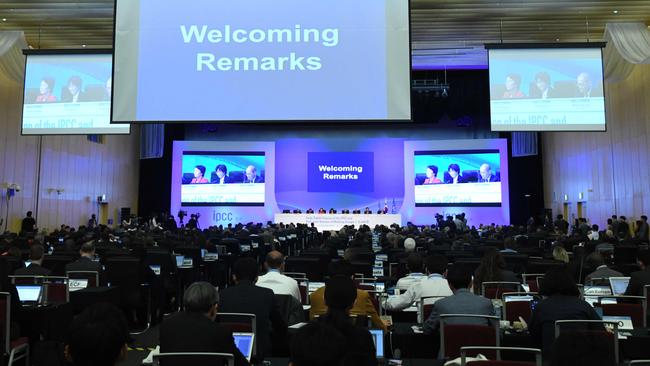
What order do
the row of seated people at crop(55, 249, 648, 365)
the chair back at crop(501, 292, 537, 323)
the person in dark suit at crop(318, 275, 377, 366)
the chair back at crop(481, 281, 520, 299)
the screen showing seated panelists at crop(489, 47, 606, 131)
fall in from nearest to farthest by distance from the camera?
the row of seated people at crop(55, 249, 648, 365), the person in dark suit at crop(318, 275, 377, 366), the chair back at crop(501, 292, 537, 323), the chair back at crop(481, 281, 520, 299), the screen showing seated panelists at crop(489, 47, 606, 131)

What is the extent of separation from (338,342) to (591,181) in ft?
64.7

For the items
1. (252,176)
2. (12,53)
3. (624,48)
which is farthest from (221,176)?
(624,48)

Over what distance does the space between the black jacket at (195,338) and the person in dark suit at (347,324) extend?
18.4 inches

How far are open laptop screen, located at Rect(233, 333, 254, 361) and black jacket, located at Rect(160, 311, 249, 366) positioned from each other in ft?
1.09

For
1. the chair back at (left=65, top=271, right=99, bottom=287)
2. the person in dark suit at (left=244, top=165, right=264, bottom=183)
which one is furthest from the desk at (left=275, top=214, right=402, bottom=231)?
the chair back at (left=65, top=271, right=99, bottom=287)

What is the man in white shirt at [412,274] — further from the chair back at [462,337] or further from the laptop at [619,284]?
the chair back at [462,337]

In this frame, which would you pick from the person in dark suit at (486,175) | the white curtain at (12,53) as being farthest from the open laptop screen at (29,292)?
the person in dark suit at (486,175)

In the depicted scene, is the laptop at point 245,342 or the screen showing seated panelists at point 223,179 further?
the screen showing seated panelists at point 223,179

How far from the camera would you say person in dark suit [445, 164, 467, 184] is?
82.0 feet

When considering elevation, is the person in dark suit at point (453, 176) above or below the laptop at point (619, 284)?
above

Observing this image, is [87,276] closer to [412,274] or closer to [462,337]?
[412,274]

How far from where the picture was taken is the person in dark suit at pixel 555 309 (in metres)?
3.46

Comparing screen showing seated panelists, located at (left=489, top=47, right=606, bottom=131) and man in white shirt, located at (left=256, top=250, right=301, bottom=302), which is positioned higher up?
screen showing seated panelists, located at (left=489, top=47, right=606, bottom=131)

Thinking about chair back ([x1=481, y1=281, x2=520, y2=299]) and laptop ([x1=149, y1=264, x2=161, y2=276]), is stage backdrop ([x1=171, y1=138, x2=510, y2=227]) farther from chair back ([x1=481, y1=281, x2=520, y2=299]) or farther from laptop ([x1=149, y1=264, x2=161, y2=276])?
chair back ([x1=481, y1=281, x2=520, y2=299])
